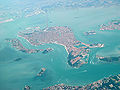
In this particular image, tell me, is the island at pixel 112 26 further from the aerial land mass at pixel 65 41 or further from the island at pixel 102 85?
the island at pixel 102 85

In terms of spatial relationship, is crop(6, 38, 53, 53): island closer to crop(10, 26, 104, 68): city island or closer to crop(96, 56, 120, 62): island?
crop(10, 26, 104, 68): city island

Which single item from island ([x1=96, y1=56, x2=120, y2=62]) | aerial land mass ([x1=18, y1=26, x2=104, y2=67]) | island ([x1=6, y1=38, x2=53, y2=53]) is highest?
island ([x1=96, y1=56, x2=120, y2=62])

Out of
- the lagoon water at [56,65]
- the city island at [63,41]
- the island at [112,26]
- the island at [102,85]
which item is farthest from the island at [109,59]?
the island at [112,26]

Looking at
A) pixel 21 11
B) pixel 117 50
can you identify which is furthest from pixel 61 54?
pixel 21 11

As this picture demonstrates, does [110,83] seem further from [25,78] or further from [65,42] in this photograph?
[65,42]

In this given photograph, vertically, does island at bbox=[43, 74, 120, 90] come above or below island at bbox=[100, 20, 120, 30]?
below

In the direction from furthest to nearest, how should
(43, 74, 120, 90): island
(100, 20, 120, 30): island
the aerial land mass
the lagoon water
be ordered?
(100, 20, 120, 30): island
the aerial land mass
the lagoon water
(43, 74, 120, 90): island

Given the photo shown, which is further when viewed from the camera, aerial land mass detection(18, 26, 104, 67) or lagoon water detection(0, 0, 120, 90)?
aerial land mass detection(18, 26, 104, 67)

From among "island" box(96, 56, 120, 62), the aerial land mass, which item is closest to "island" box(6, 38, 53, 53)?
the aerial land mass

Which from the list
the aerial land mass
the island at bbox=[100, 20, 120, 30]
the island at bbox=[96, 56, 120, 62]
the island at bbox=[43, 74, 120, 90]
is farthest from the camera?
the island at bbox=[100, 20, 120, 30]
